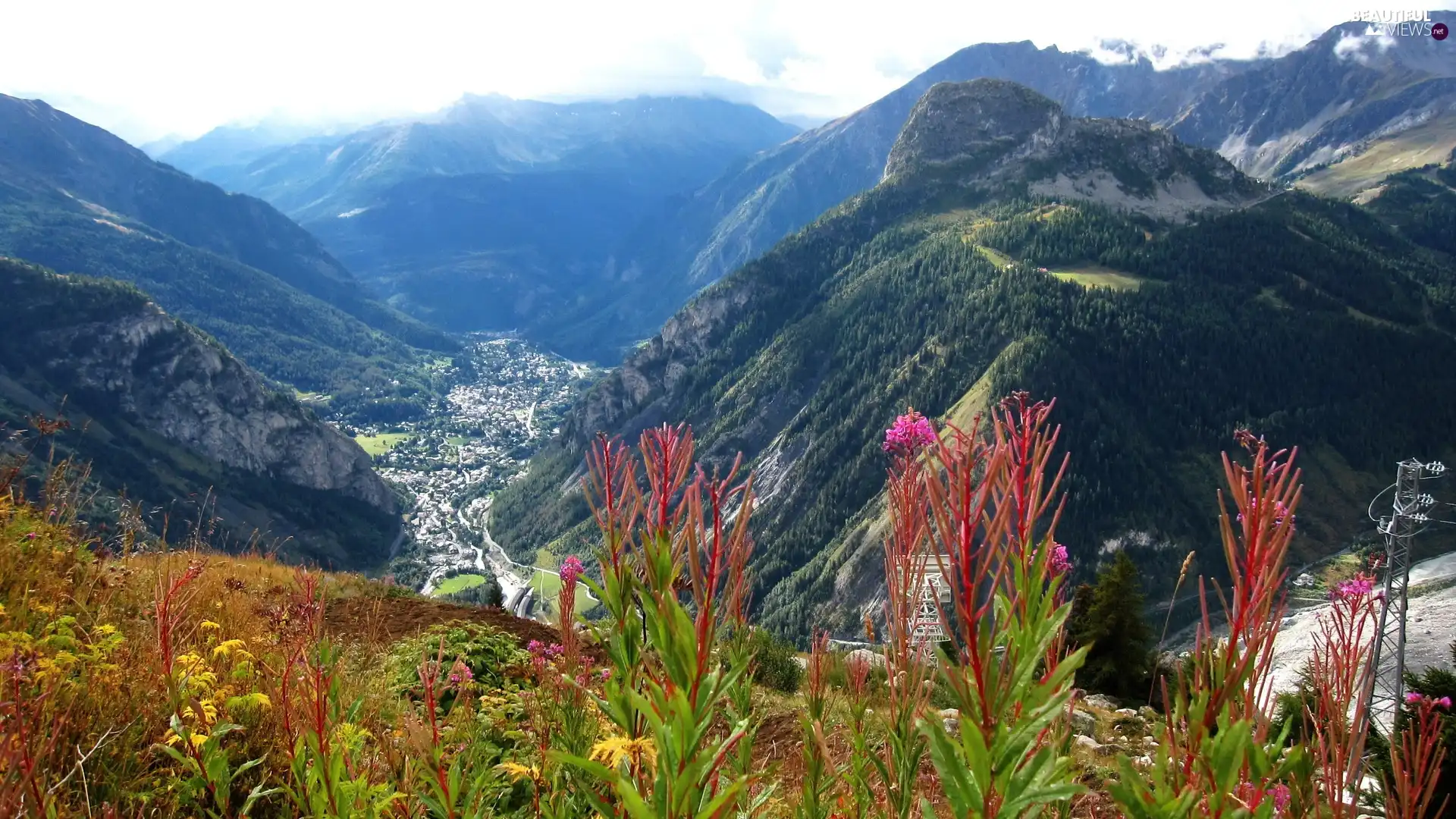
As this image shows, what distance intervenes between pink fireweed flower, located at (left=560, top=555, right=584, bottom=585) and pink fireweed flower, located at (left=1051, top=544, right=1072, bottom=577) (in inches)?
88.9

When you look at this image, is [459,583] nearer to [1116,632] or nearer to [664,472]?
[1116,632]

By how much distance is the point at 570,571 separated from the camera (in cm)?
379

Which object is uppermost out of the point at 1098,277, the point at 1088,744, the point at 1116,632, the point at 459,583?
the point at 1098,277

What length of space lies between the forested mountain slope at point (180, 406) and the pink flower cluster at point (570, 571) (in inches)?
5789

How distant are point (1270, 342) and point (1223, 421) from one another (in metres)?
25.7

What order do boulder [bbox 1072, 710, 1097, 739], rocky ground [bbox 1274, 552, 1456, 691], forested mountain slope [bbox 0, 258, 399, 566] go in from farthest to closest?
forested mountain slope [bbox 0, 258, 399, 566], rocky ground [bbox 1274, 552, 1456, 691], boulder [bbox 1072, 710, 1097, 739]

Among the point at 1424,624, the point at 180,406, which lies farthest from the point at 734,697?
the point at 180,406

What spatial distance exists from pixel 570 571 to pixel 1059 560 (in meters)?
2.36

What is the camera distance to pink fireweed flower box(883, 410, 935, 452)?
285 cm

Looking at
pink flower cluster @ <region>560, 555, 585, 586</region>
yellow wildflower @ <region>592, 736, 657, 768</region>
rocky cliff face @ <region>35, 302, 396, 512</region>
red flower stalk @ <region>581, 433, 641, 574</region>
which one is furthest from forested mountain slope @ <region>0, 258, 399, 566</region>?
red flower stalk @ <region>581, 433, 641, 574</region>

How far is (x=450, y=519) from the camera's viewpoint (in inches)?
7530

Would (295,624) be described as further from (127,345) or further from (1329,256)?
(1329,256)

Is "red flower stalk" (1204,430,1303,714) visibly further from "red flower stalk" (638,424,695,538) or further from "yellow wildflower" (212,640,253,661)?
"yellow wildflower" (212,640,253,661)

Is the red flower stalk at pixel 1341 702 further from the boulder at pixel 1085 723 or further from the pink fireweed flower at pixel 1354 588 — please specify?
the boulder at pixel 1085 723
